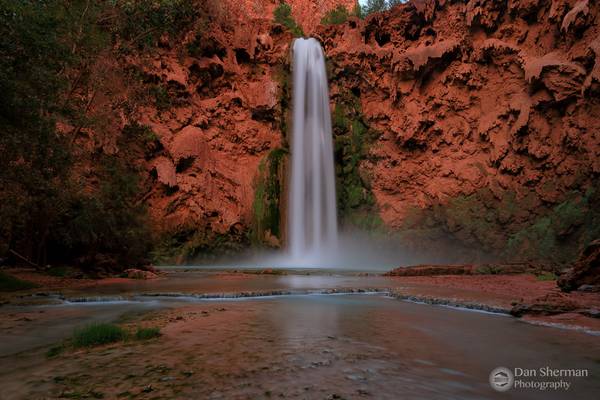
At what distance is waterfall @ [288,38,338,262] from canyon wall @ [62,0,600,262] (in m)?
1.17

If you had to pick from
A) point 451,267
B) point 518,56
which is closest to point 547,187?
point 518,56

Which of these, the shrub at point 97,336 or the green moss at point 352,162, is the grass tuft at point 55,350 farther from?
the green moss at point 352,162

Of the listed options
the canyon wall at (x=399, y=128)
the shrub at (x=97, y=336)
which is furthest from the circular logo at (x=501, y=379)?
the canyon wall at (x=399, y=128)

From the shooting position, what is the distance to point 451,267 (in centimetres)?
1839

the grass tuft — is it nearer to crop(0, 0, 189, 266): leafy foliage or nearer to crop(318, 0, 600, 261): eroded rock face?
crop(0, 0, 189, 266): leafy foliage

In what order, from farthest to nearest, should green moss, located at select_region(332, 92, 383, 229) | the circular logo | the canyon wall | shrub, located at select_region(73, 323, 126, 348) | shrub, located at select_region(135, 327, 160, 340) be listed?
green moss, located at select_region(332, 92, 383, 229) < the canyon wall < shrub, located at select_region(135, 327, 160, 340) < shrub, located at select_region(73, 323, 126, 348) < the circular logo

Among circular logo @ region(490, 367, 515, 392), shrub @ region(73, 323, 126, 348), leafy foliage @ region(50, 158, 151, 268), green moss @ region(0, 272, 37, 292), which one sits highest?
leafy foliage @ region(50, 158, 151, 268)

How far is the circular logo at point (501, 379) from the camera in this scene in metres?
3.58

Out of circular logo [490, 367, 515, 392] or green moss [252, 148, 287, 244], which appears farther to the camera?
green moss [252, 148, 287, 244]

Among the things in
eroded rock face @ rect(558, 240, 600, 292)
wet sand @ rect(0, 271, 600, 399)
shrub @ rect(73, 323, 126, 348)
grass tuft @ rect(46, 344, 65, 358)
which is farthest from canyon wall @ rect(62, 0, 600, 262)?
grass tuft @ rect(46, 344, 65, 358)

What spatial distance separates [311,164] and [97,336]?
2873cm

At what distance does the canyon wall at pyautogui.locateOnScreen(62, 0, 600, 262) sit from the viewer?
2338 cm

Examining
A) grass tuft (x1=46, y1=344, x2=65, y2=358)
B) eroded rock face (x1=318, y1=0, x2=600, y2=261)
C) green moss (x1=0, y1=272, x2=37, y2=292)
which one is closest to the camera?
grass tuft (x1=46, y1=344, x2=65, y2=358)

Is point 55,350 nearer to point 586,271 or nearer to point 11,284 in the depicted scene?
point 11,284
